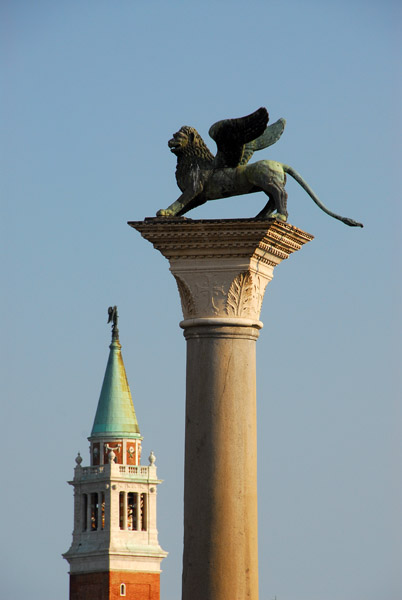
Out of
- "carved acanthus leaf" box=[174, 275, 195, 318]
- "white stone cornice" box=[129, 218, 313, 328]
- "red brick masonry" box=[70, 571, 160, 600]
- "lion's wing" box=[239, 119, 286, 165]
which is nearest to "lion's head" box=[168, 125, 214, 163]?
"lion's wing" box=[239, 119, 286, 165]

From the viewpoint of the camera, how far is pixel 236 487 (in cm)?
1923

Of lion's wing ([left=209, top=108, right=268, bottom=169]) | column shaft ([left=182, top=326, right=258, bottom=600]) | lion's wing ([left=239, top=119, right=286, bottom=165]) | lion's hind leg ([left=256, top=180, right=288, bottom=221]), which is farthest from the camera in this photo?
lion's wing ([left=239, top=119, right=286, bottom=165])

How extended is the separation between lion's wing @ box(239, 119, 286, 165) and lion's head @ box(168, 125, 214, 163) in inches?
16.8

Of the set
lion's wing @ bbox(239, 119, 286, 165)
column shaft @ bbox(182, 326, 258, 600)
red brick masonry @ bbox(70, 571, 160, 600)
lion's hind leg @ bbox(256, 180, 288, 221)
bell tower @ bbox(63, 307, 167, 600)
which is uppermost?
bell tower @ bbox(63, 307, 167, 600)

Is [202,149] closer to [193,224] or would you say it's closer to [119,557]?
[193,224]

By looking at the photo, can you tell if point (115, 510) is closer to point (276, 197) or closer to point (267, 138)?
point (267, 138)

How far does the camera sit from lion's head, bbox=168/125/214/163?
66.6 ft

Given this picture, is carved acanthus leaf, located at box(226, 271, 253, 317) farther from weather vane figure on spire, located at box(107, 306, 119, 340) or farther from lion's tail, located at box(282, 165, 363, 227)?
weather vane figure on spire, located at box(107, 306, 119, 340)

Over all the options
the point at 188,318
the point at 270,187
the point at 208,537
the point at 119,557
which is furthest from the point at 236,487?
the point at 119,557

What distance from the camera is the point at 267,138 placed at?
20828 millimetres

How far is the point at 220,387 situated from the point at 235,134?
2657 millimetres

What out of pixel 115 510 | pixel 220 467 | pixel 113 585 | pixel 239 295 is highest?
pixel 115 510

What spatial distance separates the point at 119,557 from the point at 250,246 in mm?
126929

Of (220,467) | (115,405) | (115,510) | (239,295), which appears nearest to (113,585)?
(115,510)
